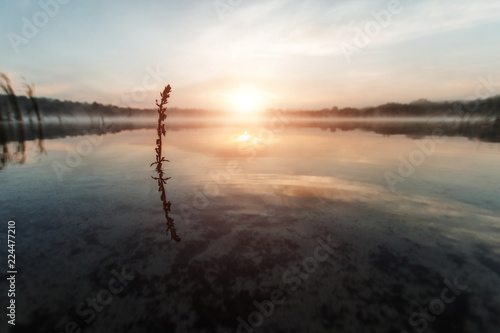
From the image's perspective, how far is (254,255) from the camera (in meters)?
4.51

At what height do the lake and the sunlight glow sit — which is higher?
the sunlight glow

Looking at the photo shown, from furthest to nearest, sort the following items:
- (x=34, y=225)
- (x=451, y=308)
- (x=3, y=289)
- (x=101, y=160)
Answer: (x=101, y=160) < (x=34, y=225) < (x=3, y=289) < (x=451, y=308)

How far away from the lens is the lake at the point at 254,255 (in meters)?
3.13

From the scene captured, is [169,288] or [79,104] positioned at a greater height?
[79,104]

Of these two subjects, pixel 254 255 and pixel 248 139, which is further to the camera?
pixel 248 139

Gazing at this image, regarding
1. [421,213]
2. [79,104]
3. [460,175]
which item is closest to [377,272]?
[421,213]

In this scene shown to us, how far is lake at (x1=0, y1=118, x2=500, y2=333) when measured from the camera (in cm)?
313

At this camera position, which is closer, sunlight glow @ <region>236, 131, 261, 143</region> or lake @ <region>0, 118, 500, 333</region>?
lake @ <region>0, 118, 500, 333</region>

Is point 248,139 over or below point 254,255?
over

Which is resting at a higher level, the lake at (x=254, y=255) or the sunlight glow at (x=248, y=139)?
the sunlight glow at (x=248, y=139)

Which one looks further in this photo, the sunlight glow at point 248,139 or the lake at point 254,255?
the sunlight glow at point 248,139

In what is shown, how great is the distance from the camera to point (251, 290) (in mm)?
3596

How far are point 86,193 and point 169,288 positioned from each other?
6.27m

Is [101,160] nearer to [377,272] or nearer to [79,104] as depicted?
[377,272]
